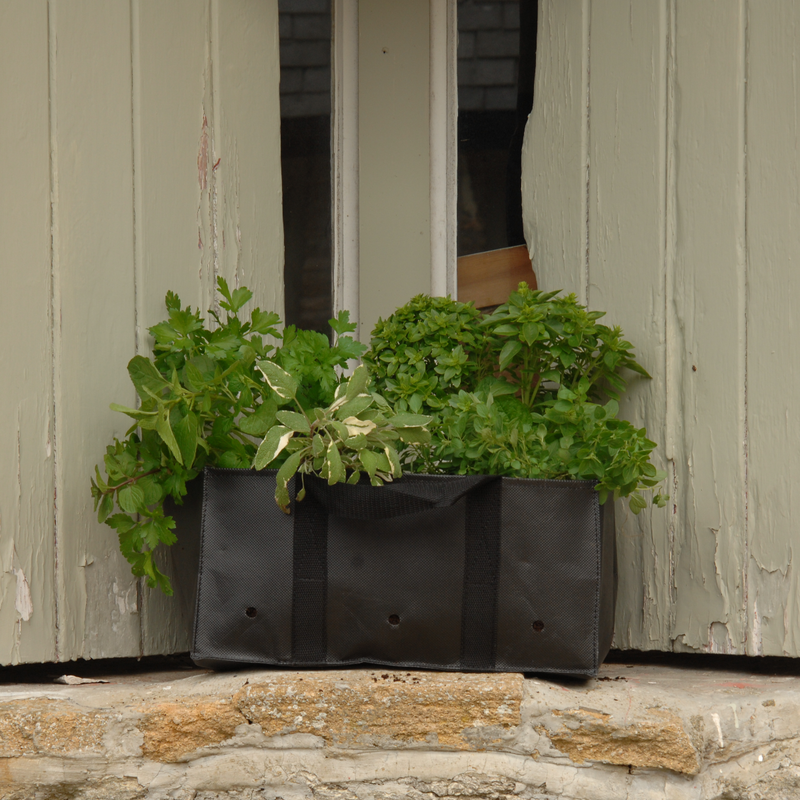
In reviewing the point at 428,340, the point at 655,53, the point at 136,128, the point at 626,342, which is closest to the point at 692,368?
the point at 626,342

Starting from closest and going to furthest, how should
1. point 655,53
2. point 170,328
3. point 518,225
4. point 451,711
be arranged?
point 451,711 → point 170,328 → point 655,53 → point 518,225

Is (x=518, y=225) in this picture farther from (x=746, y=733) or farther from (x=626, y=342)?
(x=746, y=733)

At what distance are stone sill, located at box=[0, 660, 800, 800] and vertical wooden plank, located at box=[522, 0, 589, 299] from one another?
2.57 ft

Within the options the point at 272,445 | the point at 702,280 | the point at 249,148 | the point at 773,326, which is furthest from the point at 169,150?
the point at 773,326

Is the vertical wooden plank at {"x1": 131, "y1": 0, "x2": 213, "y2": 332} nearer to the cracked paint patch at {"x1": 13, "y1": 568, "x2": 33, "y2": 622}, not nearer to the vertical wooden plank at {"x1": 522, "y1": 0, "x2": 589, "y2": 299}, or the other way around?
the cracked paint patch at {"x1": 13, "y1": 568, "x2": 33, "y2": 622}

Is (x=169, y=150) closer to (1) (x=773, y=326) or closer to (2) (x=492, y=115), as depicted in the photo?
(2) (x=492, y=115)

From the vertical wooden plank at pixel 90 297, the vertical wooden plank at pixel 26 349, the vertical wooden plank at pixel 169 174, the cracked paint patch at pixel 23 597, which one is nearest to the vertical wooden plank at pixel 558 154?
the vertical wooden plank at pixel 169 174

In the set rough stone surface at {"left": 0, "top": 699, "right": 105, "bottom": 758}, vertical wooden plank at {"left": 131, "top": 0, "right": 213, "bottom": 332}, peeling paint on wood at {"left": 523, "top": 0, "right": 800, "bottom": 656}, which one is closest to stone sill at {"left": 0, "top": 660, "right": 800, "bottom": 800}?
rough stone surface at {"left": 0, "top": 699, "right": 105, "bottom": 758}

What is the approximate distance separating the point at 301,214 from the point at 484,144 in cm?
42

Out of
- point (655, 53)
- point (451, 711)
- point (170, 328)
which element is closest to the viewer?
point (451, 711)

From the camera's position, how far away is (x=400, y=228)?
1810mm

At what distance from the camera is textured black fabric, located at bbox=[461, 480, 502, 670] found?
1.28 m

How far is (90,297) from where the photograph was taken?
4.70ft

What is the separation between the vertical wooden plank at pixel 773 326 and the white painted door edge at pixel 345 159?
82cm
